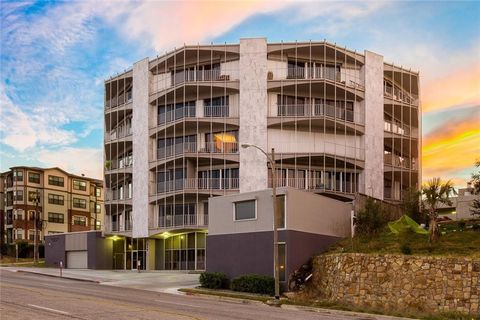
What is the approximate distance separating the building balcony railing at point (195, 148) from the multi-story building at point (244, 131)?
0.32 feet

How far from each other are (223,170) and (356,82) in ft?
50.3

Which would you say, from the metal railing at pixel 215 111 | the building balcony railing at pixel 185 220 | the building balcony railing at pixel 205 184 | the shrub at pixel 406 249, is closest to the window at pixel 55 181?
the building balcony railing at pixel 185 220

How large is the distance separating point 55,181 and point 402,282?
83808mm

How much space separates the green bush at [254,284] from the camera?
3170 centimetres

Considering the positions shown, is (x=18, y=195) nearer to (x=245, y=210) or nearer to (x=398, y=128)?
(x=398, y=128)

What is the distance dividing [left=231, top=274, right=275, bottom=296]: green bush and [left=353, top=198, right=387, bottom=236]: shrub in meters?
8.06

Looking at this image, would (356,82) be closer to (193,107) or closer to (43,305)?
(193,107)

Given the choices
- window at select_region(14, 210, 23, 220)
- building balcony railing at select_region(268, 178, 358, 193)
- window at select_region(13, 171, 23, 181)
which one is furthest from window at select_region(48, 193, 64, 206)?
building balcony railing at select_region(268, 178, 358, 193)

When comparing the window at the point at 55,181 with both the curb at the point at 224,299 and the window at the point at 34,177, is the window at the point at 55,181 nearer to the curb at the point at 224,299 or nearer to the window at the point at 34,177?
the window at the point at 34,177

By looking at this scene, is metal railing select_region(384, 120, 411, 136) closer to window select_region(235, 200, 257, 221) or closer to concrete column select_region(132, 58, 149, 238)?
concrete column select_region(132, 58, 149, 238)

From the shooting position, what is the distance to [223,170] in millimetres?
53312

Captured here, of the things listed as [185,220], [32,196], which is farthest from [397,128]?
[32,196]

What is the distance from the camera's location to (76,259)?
61.5 m

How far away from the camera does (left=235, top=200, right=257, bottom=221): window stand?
35812 millimetres
